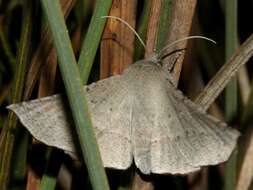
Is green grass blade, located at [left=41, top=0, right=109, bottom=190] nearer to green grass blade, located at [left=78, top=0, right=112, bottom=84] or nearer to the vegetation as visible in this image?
the vegetation

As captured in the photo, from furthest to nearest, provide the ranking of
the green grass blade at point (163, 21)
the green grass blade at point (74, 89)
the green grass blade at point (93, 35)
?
1. the green grass blade at point (163, 21)
2. the green grass blade at point (93, 35)
3. the green grass blade at point (74, 89)

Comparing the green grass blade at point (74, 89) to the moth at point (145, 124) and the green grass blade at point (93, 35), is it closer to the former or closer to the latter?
the green grass blade at point (93, 35)

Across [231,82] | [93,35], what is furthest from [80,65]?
[231,82]

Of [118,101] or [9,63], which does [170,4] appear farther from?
[9,63]

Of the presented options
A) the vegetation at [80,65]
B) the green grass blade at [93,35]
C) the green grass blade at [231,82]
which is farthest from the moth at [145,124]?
the green grass blade at [231,82]

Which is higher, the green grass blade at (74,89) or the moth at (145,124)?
the green grass blade at (74,89)

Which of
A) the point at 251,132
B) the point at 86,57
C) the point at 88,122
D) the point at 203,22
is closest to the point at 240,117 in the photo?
the point at 251,132

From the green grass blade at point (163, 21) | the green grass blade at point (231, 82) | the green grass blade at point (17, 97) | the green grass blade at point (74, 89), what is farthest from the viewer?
the green grass blade at point (231, 82)

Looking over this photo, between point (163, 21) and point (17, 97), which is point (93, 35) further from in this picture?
point (17, 97)
